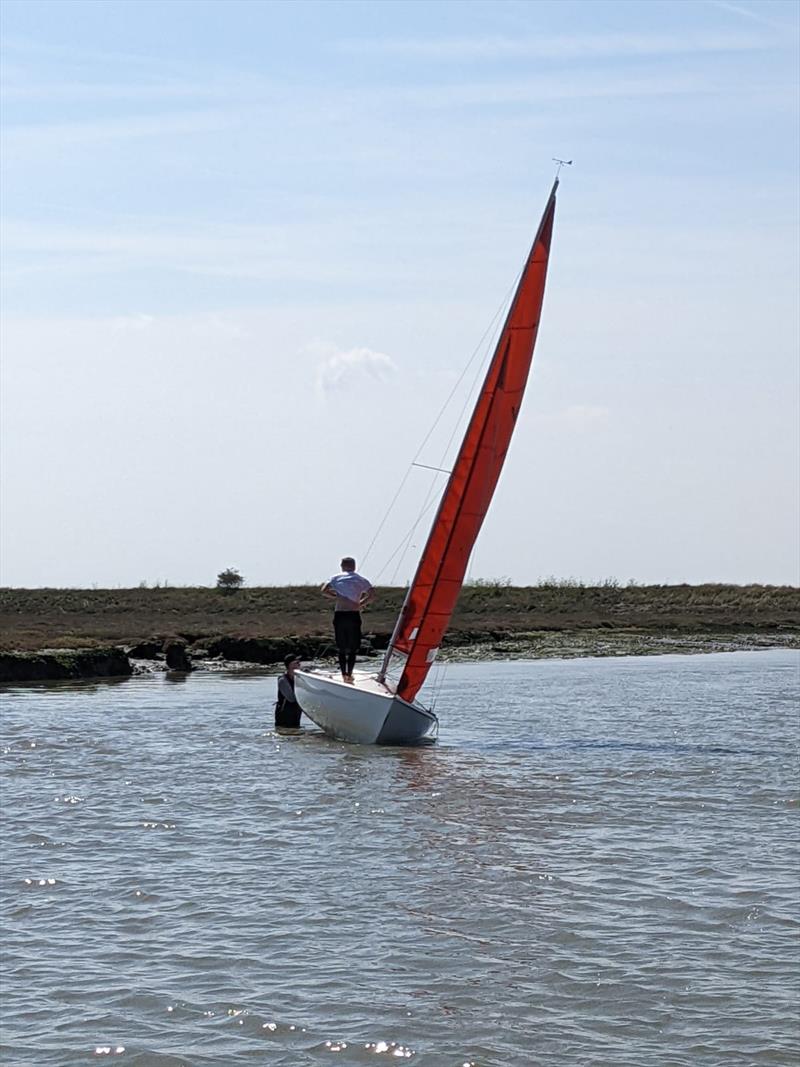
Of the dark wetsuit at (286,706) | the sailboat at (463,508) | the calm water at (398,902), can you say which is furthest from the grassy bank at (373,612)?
the calm water at (398,902)

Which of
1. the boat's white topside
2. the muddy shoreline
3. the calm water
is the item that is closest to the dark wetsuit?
the boat's white topside

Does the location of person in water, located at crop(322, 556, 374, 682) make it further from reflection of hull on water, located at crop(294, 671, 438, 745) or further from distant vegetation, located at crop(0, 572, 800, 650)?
distant vegetation, located at crop(0, 572, 800, 650)

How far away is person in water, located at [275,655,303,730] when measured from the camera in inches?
1021

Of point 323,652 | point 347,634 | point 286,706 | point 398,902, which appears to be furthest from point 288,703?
point 323,652

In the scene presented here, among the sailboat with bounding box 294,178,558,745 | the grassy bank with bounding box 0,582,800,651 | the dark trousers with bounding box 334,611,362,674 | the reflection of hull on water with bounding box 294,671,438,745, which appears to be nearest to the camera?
the reflection of hull on water with bounding box 294,671,438,745

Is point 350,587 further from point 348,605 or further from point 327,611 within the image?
point 327,611

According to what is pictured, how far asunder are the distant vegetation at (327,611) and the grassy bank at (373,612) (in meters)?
0.04

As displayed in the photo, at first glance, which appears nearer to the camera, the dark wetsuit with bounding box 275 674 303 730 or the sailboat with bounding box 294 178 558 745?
the sailboat with bounding box 294 178 558 745

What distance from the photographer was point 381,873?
1378cm

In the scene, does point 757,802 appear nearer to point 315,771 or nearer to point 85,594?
point 315,771

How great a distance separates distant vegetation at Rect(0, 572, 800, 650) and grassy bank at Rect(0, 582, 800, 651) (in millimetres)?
41

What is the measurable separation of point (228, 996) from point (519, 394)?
15263 mm

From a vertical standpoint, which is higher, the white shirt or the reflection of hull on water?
the white shirt

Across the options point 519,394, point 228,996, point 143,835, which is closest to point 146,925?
point 228,996
